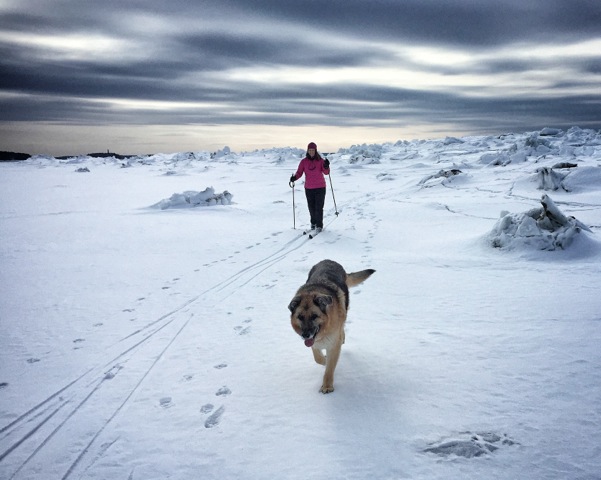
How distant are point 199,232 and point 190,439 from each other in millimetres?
7707

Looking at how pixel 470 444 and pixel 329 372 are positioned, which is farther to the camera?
pixel 329 372

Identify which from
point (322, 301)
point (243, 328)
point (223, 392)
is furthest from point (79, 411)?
point (322, 301)

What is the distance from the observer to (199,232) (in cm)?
975

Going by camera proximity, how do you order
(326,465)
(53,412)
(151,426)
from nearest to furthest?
(326,465)
(151,426)
(53,412)

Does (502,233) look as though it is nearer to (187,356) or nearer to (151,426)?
(187,356)

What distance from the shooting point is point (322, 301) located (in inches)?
113

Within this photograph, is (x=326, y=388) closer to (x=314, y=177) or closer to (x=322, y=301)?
(x=322, y=301)

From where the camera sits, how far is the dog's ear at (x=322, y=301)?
2862mm

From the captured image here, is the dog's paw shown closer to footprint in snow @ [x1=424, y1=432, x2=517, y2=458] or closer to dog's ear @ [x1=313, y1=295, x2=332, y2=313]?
dog's ear @ [x1=313, y1=295, x2=332, y2=313]

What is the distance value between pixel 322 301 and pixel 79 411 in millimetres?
2156

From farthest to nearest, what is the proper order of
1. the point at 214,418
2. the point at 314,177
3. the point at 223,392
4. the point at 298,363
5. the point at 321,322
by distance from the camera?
1. the point at 314,177
2. the point at 298,363
3. the point at 223,392
4. the point at 321,322
5. the point at 214,418

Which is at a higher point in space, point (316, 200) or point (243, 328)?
point (316, 200)

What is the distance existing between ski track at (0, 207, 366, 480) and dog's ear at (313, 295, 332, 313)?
1.12 m

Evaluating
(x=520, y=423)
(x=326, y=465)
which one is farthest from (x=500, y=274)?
(x=326, y=465)
